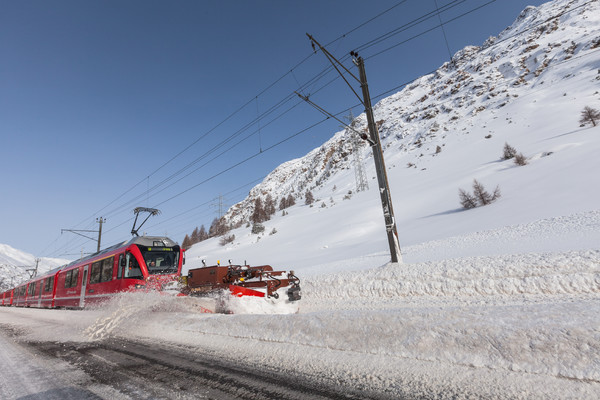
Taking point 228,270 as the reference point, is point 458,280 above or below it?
below

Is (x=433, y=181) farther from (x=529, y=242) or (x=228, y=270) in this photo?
(x=228, y=270)

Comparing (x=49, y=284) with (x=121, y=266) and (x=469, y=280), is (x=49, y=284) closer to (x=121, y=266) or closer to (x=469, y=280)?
(x=121, y=266)

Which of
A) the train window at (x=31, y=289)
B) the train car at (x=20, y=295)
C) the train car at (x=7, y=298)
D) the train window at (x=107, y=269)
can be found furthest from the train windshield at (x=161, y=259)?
the train car at (x=7, y=298)

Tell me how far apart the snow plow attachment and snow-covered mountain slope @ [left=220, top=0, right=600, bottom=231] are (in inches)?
993

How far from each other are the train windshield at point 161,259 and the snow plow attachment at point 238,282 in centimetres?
240

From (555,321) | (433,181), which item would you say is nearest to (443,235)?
(555,321)

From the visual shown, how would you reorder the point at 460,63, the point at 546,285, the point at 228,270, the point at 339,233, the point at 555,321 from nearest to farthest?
the point at 555,321, the point at 546,285, the point at 228,270, the point at 339,233, the point at 460,63

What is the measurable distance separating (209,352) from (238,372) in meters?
1.25

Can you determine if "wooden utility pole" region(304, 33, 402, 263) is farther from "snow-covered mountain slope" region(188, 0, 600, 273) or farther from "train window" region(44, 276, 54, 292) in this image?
"train window" region(44, 276, 54, 292)

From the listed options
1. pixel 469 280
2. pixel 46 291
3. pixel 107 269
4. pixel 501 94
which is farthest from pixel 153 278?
pixel 501 94

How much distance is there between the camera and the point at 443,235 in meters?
14.3

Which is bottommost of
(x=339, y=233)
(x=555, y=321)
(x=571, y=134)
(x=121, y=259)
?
(x=555, y=321)

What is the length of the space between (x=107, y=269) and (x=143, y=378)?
1016cm

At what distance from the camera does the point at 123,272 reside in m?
10.6
